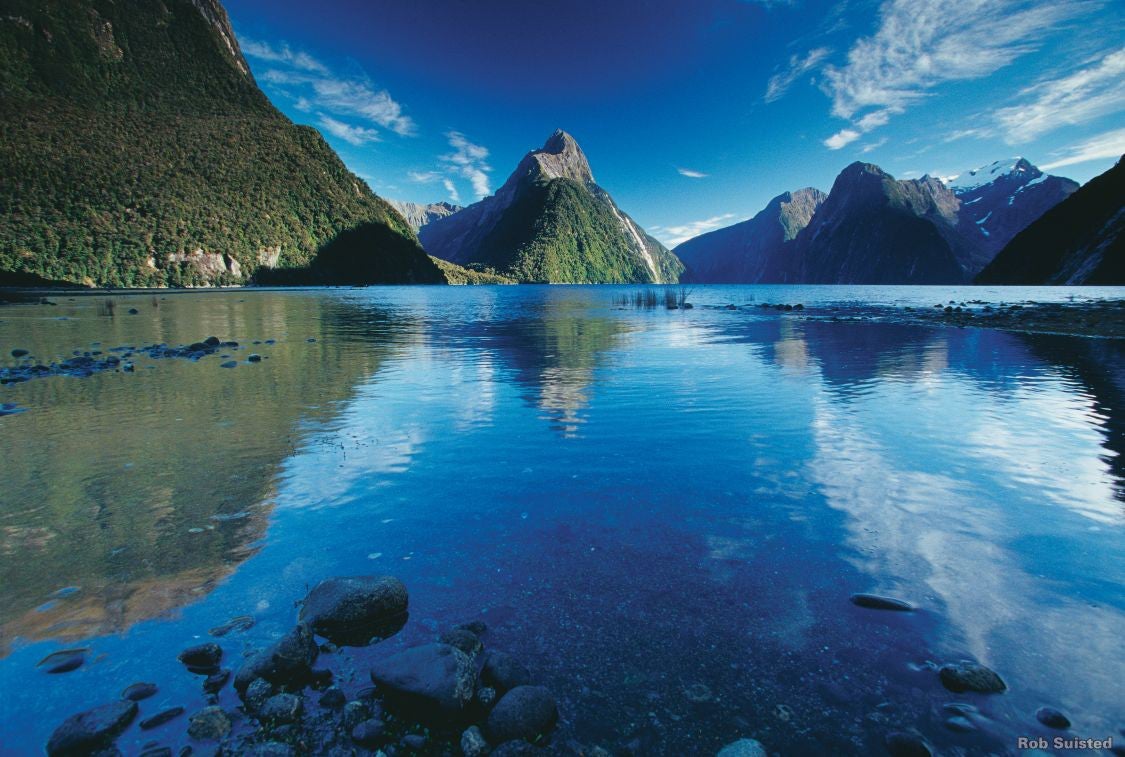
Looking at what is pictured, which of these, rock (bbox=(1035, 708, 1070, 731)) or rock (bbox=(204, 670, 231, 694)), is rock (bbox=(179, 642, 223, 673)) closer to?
rock (bbox=(204, 670, 231, 694))

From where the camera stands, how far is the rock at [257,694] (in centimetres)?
448

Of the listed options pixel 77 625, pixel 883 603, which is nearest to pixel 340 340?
pixel 77 625

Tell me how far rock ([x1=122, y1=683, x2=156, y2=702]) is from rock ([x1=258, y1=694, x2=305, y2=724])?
3.79ft

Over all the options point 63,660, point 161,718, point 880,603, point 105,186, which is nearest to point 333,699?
point 161,718

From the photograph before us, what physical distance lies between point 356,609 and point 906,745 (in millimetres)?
5321

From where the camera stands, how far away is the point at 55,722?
4340 millimetres

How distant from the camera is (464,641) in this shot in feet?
17.3

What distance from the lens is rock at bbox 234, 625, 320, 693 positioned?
4.75 meters

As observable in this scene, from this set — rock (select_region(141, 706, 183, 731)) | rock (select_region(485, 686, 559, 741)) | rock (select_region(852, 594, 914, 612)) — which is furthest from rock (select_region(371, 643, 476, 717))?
rock (select_region(852, 594, 914, 612))

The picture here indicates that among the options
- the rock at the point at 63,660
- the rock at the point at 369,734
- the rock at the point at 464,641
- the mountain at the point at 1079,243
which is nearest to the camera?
the rock at the point at 369,734

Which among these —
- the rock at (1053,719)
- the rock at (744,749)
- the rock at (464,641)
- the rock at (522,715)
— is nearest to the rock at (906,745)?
the rock at (744,749)

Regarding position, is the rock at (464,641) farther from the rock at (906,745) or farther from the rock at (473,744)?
the rock at (906,745)

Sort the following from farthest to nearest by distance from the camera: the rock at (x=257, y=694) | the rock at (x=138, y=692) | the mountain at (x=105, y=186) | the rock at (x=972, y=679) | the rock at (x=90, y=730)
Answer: the mountain at (x=105, y=186)
the rock at (x=972, y=679)
the rock at (x=138, y=692)
the rock at (x=257, y=694)
the rock at (x=90, y=730)

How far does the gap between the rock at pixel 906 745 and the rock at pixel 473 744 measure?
3.27 m
